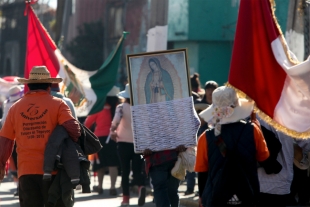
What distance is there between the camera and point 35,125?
24.7 feet

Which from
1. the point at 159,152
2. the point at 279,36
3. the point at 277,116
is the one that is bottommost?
the point at 159,152

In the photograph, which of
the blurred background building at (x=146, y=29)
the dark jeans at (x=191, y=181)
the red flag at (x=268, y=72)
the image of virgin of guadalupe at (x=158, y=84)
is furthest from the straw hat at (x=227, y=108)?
the blurred background building at (x=146, y=29)

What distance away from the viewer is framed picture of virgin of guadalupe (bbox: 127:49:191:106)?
9.12 meters

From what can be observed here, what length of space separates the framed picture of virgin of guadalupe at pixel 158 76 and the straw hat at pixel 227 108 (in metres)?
2.47

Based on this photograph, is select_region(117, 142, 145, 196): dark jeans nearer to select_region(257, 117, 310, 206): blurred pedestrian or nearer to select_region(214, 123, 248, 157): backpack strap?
select_region(257, 117, 310, 206): blurred pedestrian

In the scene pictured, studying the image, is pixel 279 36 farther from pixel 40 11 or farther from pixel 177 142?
pixel 40 11

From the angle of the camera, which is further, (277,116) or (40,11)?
(40,11)

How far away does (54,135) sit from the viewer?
24.4 feet

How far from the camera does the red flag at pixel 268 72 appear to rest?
696 centimetres

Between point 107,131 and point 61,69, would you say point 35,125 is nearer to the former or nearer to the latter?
point 61,69

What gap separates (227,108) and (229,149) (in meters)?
0.33

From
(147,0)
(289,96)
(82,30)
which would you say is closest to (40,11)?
(82,30)

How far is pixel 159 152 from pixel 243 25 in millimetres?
2441

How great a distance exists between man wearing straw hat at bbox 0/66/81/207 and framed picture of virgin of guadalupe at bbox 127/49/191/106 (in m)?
1.65
